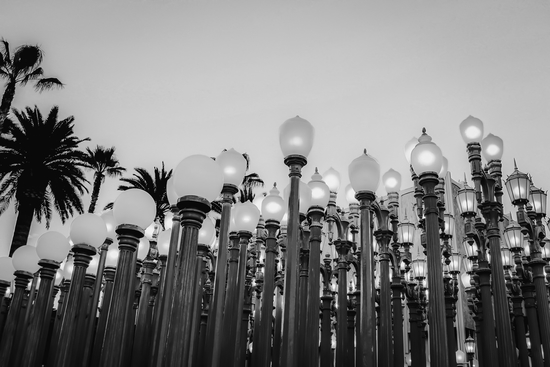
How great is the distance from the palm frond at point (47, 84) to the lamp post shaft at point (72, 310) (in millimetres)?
20624

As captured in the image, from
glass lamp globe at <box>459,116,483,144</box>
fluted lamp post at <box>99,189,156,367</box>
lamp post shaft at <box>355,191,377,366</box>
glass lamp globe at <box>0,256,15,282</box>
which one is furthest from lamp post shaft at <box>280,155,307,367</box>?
glass lamp globe at <box>0,256,15,282</box>

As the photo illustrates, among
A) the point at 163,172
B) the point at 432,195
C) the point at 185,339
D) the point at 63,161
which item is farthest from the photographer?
the point at 163,172

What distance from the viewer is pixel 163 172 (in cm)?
2750

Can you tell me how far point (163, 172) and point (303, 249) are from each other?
68.3 feet

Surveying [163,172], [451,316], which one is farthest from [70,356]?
[163,172]

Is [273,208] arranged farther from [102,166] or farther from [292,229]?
[102,166]

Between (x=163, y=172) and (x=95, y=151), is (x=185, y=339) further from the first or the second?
(x=95, y=151)

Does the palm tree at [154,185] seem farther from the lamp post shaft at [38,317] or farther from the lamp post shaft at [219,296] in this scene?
the lamp post shaft at [219,296]

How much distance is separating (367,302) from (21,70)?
23.8 m

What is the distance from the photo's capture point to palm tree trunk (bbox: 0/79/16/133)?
22.1 m

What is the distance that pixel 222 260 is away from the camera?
18.4ft

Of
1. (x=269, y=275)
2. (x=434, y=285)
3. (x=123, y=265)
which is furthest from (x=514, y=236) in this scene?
(x=123, y=265)

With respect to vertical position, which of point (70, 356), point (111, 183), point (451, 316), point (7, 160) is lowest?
point (70, 356)

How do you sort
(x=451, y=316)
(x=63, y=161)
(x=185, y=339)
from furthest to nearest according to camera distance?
(x=63, y=161) → (x=451, y=316) → (x=185, y=339)
